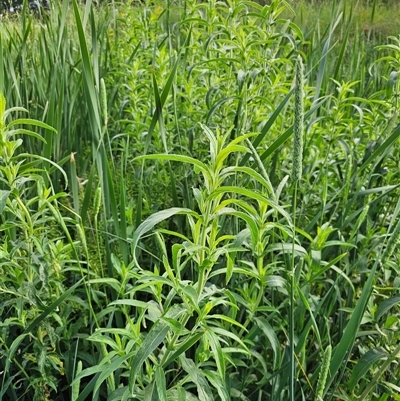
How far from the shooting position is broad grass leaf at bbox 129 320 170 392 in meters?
0.82

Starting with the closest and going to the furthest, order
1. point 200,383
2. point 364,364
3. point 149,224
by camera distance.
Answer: point 149,224 → point 200,383 → point 364,364

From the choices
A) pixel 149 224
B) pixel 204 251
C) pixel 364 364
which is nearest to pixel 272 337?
pixel 364 364

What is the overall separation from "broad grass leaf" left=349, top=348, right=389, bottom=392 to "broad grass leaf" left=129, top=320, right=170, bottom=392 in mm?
532

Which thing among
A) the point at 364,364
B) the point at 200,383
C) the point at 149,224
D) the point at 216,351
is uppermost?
the point at 149,224

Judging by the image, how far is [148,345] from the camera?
0.84 metres

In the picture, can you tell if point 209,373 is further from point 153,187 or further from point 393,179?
point 393,179

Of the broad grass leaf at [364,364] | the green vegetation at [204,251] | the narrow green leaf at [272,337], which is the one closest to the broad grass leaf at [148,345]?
the green vegetation at [204,251]

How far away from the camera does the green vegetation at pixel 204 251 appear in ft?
3.00

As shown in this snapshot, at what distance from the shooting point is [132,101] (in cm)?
196

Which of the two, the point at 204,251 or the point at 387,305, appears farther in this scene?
the point at 387,305

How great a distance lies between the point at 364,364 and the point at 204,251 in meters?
0.51

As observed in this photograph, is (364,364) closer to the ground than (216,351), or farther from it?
closer to the ground

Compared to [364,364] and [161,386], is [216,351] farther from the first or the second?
[364,364]

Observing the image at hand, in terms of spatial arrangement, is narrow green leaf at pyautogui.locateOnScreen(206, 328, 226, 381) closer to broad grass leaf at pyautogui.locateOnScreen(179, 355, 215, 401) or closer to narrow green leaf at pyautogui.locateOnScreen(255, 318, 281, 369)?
broad grass leaf at pyautogui.locateOnScreen(179, 355, 215, 401)
